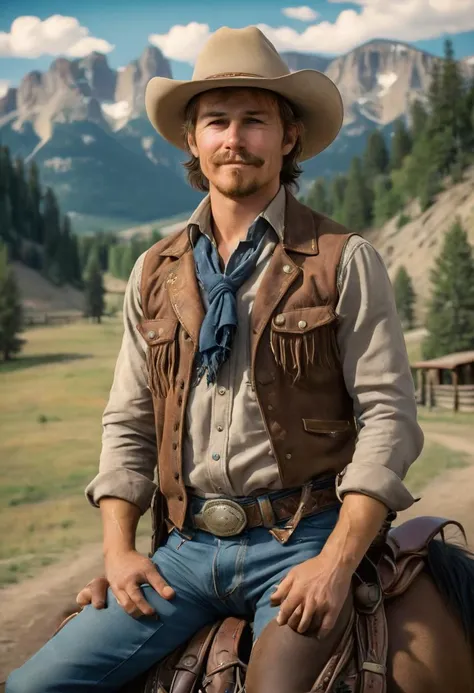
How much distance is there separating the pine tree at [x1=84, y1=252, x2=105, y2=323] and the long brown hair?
743cm

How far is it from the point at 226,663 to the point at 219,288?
2.74ft

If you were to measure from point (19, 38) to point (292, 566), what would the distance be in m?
7.69

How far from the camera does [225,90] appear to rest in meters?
2.16

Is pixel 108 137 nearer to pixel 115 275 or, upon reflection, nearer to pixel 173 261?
pixel 115 275

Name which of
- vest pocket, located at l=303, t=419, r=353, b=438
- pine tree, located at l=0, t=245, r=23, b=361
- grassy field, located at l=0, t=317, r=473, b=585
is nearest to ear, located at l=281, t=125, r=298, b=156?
vest pocket, located at l=303, t=419, r=353, b=438

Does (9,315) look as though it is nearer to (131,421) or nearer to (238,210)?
(131,421)

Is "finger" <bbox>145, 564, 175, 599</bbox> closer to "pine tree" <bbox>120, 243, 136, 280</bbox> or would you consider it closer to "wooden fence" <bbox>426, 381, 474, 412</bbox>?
"wooden fence" <bbox>426, 381, 474, 412</bbox>

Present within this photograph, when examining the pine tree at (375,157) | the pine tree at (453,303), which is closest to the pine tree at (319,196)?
the pine tree at (375,157)

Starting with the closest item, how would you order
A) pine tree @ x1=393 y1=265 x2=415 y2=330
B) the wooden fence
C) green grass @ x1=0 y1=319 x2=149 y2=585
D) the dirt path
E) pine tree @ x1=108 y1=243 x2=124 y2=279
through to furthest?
the dirt path < green grass @ x1=0 y1=319 x2=149 y2=585 < the wooden fence < pine tree @ x1=393 y1=265 x2=415 y2=330 < pine tree @ x1=108 y1=243 x2=124 y2=279

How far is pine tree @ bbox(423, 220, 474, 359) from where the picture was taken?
915 centimetres

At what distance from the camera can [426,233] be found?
927cm

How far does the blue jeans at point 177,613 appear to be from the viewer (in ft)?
6.64

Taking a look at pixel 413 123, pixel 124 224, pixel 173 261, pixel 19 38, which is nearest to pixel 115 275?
pixel 124 224

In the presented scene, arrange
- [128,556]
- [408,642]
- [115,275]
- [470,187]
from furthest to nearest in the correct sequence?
[115,275], [470,187], [128,556], [408,642]
